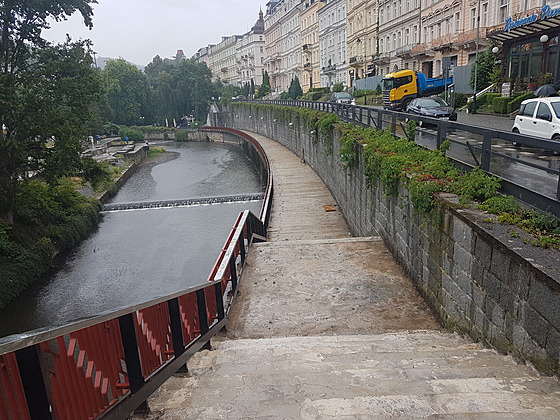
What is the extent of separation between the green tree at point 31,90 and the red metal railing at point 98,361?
1694 cm

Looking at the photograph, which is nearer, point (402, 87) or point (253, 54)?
point (402, 87)

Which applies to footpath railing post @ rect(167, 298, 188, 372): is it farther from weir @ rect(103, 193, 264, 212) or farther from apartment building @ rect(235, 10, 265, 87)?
apartment building @ rect(235, 10, 265, 87)

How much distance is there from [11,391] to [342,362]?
9.41 feet

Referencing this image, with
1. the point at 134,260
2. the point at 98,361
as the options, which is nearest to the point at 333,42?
the point at 134,260

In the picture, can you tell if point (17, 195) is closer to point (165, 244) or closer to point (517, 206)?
point (165, 244)

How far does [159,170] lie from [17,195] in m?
26.7

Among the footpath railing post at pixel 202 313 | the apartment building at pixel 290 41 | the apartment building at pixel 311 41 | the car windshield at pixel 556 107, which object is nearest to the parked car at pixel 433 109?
the car windshield at pixel 556 107

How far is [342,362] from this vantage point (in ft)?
13.7

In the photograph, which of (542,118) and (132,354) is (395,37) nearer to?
(542,118)

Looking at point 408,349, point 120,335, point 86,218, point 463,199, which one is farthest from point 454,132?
point 86,218

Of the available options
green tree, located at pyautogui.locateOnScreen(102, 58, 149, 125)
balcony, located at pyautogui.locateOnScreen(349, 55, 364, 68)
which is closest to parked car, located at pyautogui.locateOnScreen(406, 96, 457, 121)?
balcony, located at pyautogui.locateOnScreen(349, 55, 364, 68)

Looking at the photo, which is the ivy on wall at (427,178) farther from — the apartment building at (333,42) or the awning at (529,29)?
the apartment building at (333,42)

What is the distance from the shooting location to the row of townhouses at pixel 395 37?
2423 centimetres

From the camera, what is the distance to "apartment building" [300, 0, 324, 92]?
6712 centimetres
